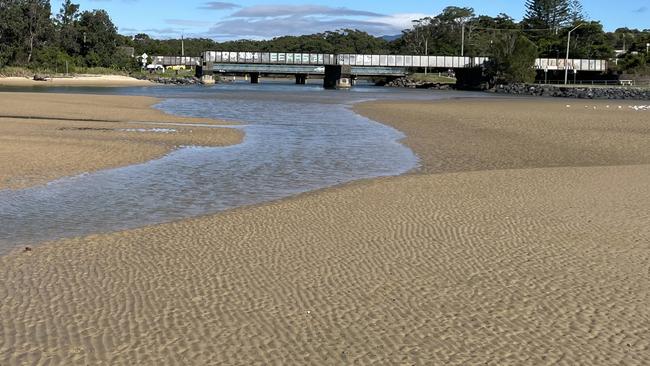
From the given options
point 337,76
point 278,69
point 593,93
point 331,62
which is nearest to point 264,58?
point 278,69

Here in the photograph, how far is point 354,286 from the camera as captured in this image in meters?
6.93

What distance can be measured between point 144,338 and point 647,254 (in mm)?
6397

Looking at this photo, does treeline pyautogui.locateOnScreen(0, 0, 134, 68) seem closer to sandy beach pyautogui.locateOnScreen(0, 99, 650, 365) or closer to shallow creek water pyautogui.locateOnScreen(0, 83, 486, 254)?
shallow creek water pyautogui.locateOnScreen(0, 83, 486, 254)

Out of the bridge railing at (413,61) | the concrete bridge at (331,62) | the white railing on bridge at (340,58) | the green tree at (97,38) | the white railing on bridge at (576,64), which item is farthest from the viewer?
the green tree at (97,38)

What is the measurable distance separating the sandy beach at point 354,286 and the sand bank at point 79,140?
655cm

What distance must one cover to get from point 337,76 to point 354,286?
425 feet

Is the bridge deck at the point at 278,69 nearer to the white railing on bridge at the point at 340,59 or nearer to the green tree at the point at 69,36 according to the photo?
the white railing on bridge at the point at 340,59

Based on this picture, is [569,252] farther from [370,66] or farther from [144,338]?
[370,66]

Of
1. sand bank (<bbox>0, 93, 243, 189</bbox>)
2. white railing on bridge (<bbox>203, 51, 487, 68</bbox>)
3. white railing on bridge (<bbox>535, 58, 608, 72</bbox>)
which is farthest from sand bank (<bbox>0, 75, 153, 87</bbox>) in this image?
white railing on bridge (<bbox>535, 58, 608, 72</bbox>)

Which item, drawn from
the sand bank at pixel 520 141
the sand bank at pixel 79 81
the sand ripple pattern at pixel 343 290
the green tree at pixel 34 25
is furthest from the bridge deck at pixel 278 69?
the sand ripple pattern at pixel 343 290

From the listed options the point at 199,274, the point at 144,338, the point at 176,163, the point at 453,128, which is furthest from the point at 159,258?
the point at 453,128

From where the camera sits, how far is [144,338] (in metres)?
5.39

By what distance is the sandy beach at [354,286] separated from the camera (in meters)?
5.23

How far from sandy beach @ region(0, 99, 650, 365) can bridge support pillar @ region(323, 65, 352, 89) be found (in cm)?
12237
